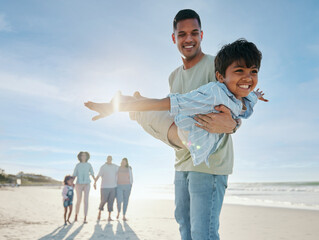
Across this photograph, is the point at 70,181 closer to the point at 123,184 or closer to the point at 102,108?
the point at 123,184

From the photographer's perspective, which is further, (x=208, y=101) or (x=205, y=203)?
(x=205, y=203)

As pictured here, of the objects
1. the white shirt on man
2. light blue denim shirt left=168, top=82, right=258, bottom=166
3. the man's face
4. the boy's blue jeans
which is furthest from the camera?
the white shirt on man

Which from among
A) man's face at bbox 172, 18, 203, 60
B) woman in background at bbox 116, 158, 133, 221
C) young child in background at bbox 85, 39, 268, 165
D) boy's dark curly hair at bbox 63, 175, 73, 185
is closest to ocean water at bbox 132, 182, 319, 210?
woman in background at bbox 116, 158, 133, 221

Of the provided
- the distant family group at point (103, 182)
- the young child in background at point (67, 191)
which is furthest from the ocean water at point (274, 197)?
the young child in background at point (67, 191)

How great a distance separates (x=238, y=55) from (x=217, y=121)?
503 millimetres

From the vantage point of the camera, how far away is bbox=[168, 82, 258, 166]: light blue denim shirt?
2027 millimetres

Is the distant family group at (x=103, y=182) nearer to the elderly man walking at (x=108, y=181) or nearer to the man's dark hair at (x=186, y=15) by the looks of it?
the elderly man walking at (x=108, y=181)

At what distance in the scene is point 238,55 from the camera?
2.08 metres

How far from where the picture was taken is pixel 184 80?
8.75ft

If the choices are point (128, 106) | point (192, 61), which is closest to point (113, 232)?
point (192, 61)

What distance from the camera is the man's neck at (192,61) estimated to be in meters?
2.60

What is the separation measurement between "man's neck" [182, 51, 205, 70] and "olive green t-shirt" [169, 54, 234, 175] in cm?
4

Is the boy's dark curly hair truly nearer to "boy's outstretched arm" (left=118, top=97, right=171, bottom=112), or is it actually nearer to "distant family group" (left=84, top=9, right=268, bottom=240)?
"distant family group" (left=84, top=9, right=268, bottom=240)

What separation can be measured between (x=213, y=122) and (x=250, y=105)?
573mm
